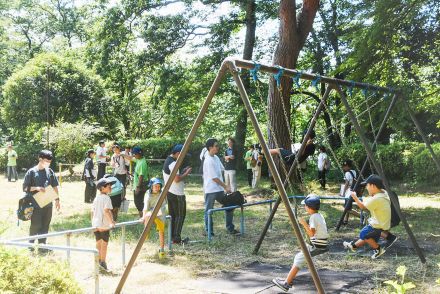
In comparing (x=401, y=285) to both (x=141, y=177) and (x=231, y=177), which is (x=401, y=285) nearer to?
(x=141, y=177)

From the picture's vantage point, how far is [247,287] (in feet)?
20.2

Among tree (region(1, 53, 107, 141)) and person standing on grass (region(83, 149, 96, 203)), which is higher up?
tree (region(1, 53, 107, 141))

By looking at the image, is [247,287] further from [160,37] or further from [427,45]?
[160,37]

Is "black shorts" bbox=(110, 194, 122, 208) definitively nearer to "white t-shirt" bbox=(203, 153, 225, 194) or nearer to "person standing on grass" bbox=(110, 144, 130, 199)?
"white t-shirt" bbox=(203, 153, 225, 194)

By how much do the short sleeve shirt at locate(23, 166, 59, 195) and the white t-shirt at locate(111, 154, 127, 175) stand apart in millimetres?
4563

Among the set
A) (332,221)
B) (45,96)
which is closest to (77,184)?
(45,96)

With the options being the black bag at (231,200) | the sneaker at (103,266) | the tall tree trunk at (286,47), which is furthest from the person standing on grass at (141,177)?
the tall tree trunk at (286,47)

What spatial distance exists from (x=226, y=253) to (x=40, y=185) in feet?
9.97

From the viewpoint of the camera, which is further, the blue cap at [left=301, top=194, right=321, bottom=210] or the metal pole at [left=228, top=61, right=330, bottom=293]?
the blue cap at [left=301, top=194, right=321, bottom=210]

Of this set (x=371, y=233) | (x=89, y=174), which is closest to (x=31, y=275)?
(x=371, y=233)

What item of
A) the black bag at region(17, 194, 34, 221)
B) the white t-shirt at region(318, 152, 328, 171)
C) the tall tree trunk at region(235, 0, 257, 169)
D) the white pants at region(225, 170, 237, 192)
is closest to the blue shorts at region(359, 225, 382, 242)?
the black bag at region(17, 194, 34, 221)

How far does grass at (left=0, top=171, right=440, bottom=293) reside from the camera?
6508 millimetres

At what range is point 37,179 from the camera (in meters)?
7.42

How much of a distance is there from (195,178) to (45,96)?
398 inches
